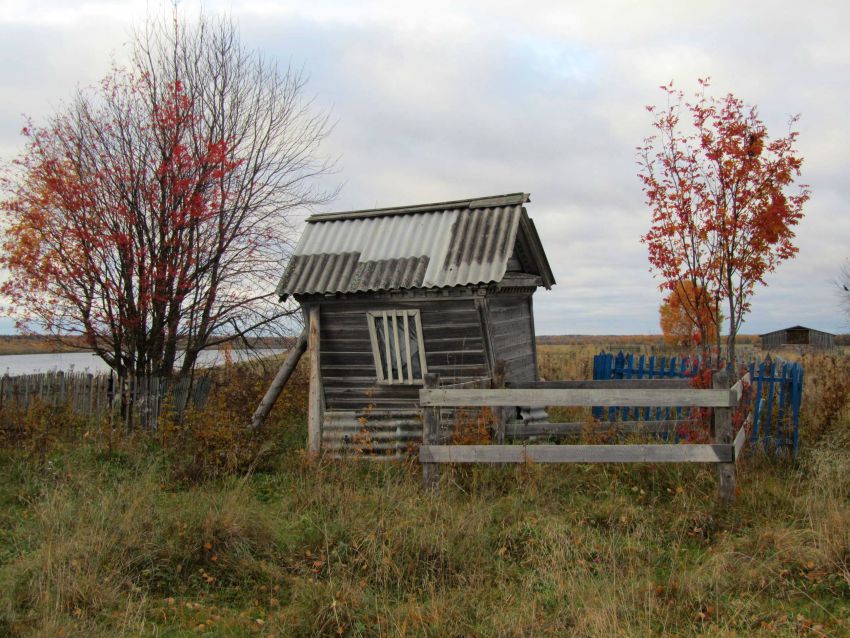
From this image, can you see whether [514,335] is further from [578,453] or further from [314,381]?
[578,453]

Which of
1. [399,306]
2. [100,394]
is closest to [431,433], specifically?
[399,306]

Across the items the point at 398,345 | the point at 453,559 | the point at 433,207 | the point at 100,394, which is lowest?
the point at 453,559

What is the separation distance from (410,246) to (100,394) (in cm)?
769

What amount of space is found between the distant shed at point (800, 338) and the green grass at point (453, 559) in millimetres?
56889

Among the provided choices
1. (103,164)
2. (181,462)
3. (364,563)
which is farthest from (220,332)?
(364,563)

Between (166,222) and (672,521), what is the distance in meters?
11.2

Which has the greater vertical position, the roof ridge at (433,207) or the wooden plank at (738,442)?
the roof ridge at (433,207)

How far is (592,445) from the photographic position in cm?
841

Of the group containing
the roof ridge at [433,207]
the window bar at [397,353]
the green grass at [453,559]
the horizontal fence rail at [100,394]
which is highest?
the roof ridge at [433,207]

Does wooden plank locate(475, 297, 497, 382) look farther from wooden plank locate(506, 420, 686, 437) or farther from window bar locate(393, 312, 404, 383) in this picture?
window bar locate(393, 312, 404, 383)

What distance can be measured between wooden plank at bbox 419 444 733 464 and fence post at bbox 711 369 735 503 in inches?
6.9

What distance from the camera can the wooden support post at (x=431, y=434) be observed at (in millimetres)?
8609

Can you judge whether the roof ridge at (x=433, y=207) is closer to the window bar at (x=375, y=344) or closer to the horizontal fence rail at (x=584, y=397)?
the window bar at (x=375, y=344)

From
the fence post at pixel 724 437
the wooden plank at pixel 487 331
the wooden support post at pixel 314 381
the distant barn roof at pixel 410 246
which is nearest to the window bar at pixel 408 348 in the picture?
the distant barn roof at pixel 410 246
